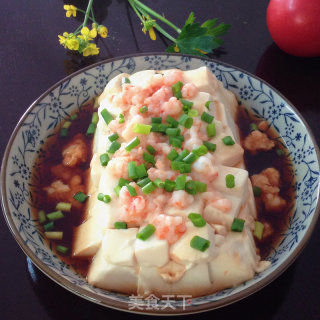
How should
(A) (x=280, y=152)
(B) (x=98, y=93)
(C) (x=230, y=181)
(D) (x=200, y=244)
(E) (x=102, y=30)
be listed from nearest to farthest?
(D) (x=200, y=244), (C) (x=230, y=181), (A) (x=280, y=152), (B) (x=98, y=93), (E) (x=102, y=30)

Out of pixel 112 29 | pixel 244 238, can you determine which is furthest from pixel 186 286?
pixel 112 29

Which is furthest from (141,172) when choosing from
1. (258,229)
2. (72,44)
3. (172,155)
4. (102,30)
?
(102,30)

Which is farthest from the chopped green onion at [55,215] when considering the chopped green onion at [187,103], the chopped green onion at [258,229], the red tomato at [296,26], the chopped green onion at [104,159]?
the red tomato at [296,26]

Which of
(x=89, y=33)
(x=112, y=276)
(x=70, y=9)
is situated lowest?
(x=112, y=276)

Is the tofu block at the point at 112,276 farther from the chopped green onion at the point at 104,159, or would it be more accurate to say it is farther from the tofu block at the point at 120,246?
the chopped green onion at the point at 104,159

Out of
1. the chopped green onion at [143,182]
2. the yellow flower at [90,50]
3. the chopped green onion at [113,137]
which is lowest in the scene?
the chopped green onion at [143,182]

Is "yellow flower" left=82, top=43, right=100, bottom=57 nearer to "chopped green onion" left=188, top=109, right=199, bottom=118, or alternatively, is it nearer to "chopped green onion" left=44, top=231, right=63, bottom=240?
"chopped green onion" left=188, top=109, right=199, bottom=118

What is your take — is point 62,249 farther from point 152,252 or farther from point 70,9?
point 70,9
